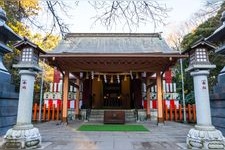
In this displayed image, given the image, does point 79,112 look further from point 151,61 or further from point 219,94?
point 219,94

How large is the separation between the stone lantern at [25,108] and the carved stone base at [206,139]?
3.58m

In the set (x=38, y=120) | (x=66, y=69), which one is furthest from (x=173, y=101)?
(x=38, y=120)

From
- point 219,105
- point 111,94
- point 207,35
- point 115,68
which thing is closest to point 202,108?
point 219,105

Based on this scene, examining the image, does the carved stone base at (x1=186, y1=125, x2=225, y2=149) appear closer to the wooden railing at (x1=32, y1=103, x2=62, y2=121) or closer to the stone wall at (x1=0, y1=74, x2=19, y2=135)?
the stone wall at (x1=0, y1=74, x2=19, y2=135)

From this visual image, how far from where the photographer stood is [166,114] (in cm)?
1212

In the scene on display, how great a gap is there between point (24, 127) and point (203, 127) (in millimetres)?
4015

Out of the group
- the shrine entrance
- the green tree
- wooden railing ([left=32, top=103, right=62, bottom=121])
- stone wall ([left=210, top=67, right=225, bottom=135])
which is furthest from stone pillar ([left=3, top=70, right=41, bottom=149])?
the green tree

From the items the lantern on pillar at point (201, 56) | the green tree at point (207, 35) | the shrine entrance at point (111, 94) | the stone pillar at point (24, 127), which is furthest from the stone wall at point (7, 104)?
the green tree at point (207, 35)

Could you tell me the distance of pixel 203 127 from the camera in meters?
4.35

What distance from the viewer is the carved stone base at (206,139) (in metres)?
4.15

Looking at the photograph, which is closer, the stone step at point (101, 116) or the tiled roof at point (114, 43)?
the tiled roof at point (114, 43)

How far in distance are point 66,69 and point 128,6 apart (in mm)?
6369

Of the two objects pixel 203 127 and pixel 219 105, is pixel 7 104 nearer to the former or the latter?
pixel 203 127

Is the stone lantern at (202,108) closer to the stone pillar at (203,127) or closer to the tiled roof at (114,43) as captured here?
the stone pillar at (203,127)
